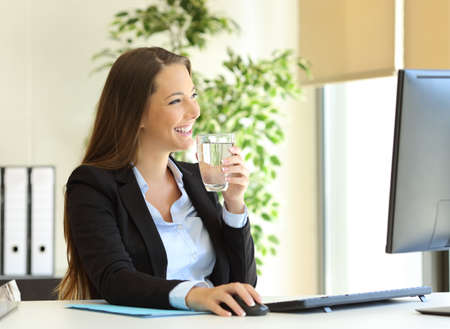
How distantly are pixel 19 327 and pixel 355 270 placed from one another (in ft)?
9.30

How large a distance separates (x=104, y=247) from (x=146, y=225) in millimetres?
167

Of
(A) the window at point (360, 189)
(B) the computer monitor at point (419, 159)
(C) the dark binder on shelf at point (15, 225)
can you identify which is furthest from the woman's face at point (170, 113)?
(A) the window at point (360, 189)

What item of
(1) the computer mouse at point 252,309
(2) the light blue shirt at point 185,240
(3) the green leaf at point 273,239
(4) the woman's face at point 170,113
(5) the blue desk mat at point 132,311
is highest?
(4) the woman's face at point 170,113

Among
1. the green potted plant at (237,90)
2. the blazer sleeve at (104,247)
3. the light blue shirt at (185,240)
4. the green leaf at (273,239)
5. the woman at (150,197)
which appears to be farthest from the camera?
the green leaf at (273,239)

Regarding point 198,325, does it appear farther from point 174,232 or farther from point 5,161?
point 5,161

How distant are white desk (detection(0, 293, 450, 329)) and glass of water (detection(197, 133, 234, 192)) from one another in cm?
40

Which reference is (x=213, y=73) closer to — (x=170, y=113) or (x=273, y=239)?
(x=273, y=239)

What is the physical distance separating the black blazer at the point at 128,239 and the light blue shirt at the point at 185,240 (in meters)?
0.02

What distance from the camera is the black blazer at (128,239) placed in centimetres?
160

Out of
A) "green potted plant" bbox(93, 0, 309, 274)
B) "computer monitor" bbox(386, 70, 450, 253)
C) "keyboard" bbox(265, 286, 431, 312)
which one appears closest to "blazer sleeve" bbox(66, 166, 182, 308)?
"keyboard" bbox(265, 286, 431, 312)

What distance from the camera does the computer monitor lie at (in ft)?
4.73

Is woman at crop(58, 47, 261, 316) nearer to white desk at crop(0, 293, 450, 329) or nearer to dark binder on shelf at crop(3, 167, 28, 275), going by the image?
white desk at crop(0, 293, 450, 329)

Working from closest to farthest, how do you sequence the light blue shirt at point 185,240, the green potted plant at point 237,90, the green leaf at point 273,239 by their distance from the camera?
the light blue shirt at point 185,240 < the green potted plant at point 237,90 < the green leaf at point 273,239

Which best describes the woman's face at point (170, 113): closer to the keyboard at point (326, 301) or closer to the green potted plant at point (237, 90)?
the keyboard at point (326, 301)
